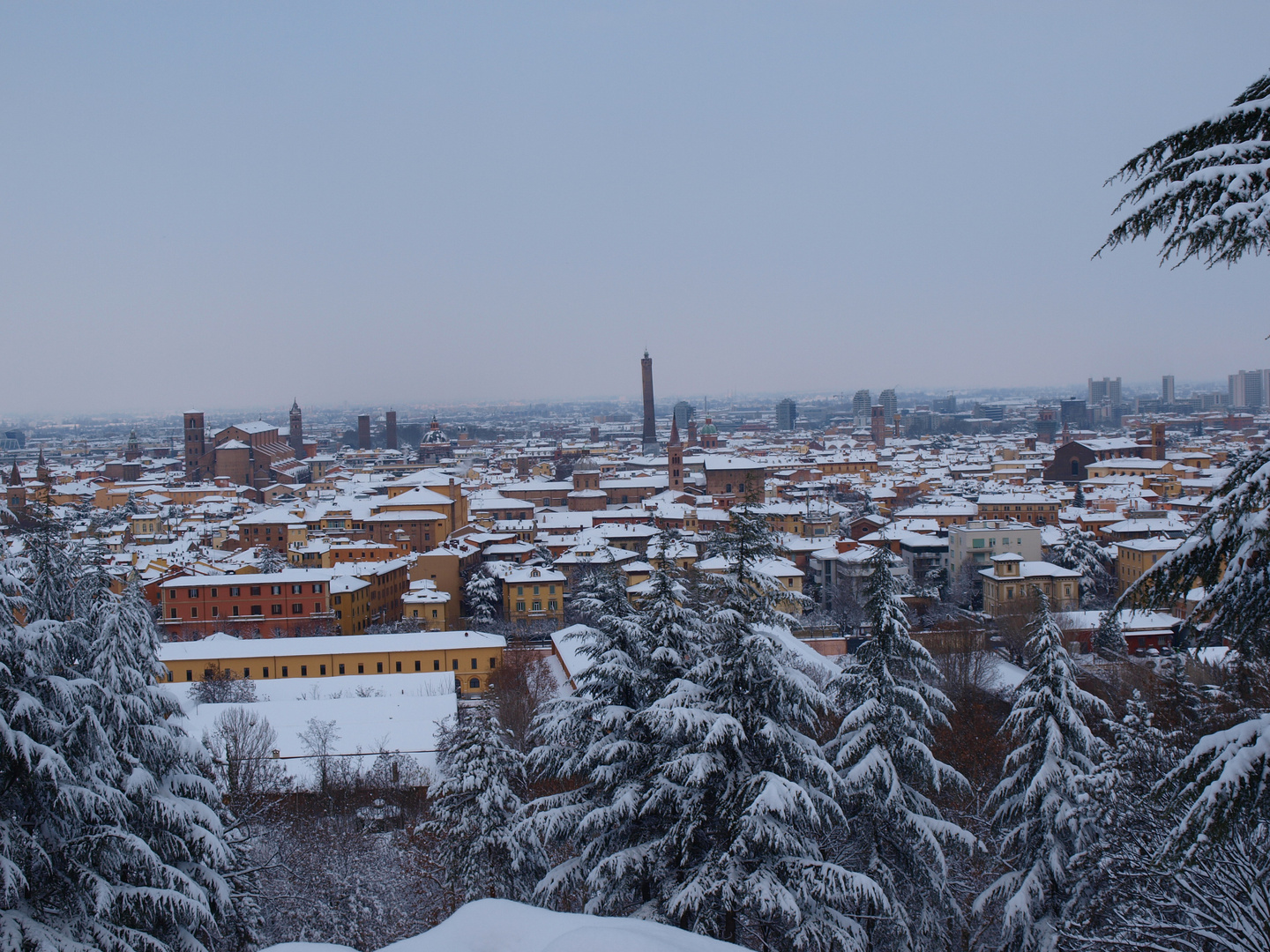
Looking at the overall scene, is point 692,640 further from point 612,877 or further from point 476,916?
point 476,916

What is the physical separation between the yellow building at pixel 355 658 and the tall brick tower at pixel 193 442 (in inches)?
2177

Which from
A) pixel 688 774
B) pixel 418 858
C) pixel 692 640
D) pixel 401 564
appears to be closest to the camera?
pixel 688 774

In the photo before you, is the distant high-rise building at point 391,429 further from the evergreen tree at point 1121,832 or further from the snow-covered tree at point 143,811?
the evergreen tree at point 1121,832

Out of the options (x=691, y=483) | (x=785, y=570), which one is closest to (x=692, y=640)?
(x=785, y=570)

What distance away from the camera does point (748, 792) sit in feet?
20.4

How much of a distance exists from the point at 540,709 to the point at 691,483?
5510cm

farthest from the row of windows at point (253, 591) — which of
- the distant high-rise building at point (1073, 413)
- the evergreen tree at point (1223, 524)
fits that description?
the distant high-rise building at point (1073, 413)

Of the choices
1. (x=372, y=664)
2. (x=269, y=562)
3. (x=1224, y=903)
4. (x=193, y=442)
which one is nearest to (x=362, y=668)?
(x=372, y=664)

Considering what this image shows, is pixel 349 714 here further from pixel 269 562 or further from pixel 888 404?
pixel 888 404

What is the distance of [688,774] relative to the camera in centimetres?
632

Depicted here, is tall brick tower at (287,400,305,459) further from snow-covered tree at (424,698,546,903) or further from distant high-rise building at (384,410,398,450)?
snow-covered tree at (424,698,546,903)

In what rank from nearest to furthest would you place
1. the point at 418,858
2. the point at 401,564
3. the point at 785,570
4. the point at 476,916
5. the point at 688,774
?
the point at 476,916
the point at 688,774
the point at 418,858
the point at 785,570
the point at 401,564

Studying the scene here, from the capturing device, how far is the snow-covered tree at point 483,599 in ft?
101

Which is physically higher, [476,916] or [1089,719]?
[476,916]
